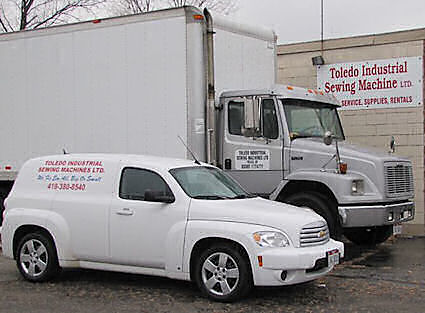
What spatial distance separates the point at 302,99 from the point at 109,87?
326 cm

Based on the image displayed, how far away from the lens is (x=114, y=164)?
8.56 m

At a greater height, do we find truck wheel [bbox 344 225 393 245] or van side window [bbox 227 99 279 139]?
van side window [bbox 227 99 279 139]

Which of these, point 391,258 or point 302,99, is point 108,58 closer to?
point 302,99

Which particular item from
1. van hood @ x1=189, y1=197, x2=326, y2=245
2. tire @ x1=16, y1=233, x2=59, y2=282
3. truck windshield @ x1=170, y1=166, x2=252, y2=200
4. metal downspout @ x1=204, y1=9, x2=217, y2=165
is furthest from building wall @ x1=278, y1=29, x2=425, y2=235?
tire @ x1=16, y1=233, x2=59, y2=282

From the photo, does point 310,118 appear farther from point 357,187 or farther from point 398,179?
point 398,179

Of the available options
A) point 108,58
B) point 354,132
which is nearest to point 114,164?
point 108,58

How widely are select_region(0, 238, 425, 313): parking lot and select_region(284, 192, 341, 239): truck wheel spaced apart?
824 mm

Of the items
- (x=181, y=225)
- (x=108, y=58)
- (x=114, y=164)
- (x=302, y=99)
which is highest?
(x=108, y=58)

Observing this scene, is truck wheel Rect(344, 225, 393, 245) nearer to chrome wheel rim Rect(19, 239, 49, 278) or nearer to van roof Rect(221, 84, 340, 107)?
van roof Rect(221, 84, 340, 107)

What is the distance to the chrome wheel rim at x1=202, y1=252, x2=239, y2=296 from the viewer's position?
755 cm

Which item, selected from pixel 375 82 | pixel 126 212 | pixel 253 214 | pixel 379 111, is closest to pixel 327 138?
pixel 253 214

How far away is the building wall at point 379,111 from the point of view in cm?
1491

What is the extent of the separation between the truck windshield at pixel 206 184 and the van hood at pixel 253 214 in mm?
282

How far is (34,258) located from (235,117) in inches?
163
